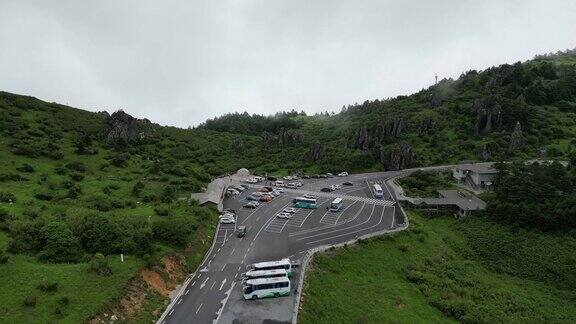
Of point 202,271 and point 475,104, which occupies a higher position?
point 475,104

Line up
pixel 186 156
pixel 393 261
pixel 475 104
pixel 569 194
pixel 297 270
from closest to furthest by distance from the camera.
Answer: pixel 297 270, pixel 393 261, pixel 569 194, pixel 186 156, pixel 475 104

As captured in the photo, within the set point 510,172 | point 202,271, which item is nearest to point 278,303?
point 202,271

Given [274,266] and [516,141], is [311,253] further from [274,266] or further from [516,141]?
[516,141]

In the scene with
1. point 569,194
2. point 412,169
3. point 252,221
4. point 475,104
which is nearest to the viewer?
point 252,221

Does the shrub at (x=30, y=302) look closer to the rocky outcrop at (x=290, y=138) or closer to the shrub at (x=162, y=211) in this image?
the shrub at (x=162, y=211)

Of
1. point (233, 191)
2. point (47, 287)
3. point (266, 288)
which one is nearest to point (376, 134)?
point (233, 191)

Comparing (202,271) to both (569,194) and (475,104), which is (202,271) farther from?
(475,104)
